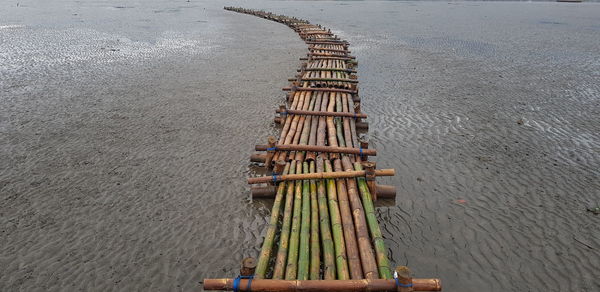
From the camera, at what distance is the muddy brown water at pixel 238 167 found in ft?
27.6

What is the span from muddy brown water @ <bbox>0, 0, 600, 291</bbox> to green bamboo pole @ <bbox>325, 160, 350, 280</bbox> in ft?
5.15

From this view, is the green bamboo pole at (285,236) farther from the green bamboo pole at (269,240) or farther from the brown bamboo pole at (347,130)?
the brown bamboo pole at (347,130)

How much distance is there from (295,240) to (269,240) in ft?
1.95

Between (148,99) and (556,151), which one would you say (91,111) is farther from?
(556,151)

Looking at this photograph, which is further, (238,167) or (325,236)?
(238,167)

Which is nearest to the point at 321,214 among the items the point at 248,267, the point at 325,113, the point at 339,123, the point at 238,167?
the point at 248,267

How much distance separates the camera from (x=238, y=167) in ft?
40.9

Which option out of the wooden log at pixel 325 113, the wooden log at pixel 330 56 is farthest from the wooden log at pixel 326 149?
the wooden log at pixel 330 56

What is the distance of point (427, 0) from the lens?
10650cm

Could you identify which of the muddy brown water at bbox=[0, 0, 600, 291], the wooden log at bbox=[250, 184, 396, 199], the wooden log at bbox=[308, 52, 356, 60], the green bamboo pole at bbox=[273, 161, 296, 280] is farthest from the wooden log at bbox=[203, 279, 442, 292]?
the wooden log at bbox=[308, 52, 356, 60]

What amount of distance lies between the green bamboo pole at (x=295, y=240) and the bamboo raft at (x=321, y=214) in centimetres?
2

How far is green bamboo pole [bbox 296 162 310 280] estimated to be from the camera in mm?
7266

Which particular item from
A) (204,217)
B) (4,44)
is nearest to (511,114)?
(204,217)

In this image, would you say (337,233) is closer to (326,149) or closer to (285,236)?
(285,236)
